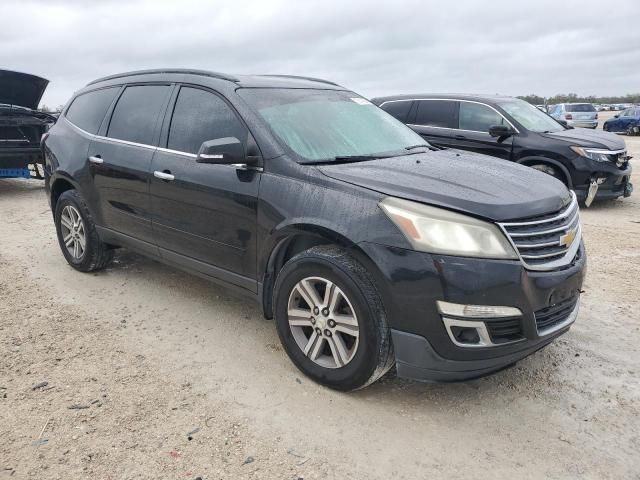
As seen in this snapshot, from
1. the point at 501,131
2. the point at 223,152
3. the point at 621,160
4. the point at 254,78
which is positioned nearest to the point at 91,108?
the point at 254,78

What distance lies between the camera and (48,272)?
5.06 m

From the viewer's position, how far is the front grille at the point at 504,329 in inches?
102

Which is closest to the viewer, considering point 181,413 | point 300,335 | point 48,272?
point 181,413

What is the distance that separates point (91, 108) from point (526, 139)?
20.5ft

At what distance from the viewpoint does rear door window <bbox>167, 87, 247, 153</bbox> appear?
3547 millimetres

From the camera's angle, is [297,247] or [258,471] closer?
[258,471]

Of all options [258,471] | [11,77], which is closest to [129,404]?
[258,471]

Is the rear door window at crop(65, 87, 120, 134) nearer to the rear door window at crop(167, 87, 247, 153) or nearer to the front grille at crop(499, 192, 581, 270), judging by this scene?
the rear door window at crop(167, 87, 247, 153)

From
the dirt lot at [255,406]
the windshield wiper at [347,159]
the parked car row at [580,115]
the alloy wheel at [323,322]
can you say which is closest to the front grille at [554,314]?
the dirt lot at [255,406]

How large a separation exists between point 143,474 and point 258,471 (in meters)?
0.51

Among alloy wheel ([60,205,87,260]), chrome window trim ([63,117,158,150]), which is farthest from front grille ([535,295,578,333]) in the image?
alloy wheel ([60,205,87,260])

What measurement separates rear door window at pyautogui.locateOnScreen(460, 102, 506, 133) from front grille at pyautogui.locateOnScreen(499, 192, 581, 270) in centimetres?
580

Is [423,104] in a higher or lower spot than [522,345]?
higher

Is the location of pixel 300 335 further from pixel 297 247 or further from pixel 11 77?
pixel 11 77
